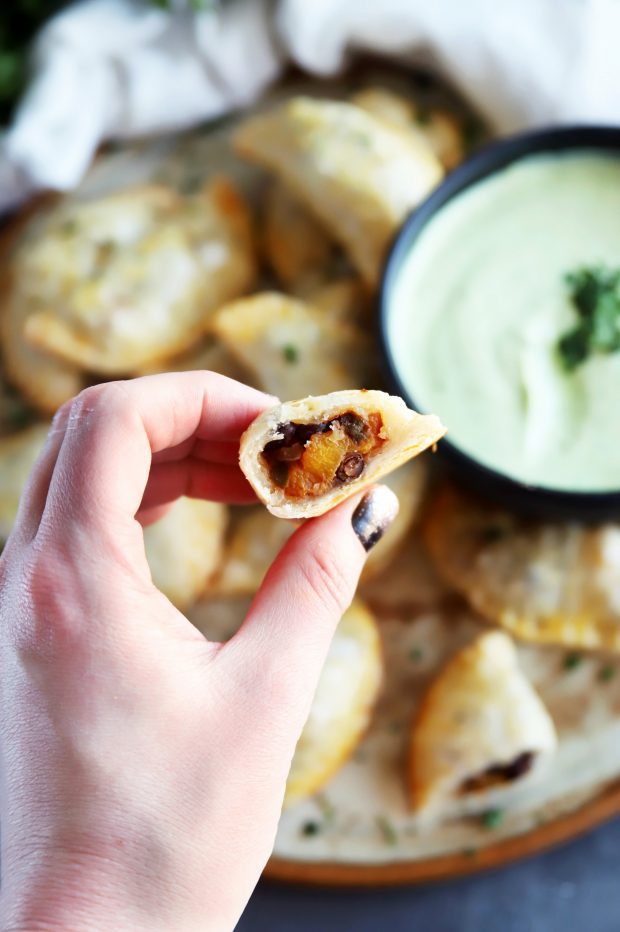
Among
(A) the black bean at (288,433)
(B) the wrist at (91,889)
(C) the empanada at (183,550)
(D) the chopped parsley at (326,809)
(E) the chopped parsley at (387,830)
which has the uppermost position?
(A) the black bean at (288,433)

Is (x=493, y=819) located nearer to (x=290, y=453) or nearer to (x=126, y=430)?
(x=290, y=453)

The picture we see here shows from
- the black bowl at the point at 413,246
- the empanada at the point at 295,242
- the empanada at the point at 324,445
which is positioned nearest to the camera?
the empanada at the point at 324,445

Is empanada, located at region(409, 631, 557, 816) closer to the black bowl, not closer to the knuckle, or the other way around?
the black bowl

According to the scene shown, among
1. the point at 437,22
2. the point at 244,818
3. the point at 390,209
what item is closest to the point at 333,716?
the point at 244,818

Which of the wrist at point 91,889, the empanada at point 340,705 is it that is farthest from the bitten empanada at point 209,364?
the wrist at point 91,889

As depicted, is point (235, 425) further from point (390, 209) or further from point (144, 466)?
point (390, 209)

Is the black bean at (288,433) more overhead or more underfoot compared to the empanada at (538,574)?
more overhead

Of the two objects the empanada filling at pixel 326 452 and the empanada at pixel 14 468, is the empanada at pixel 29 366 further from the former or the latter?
the empanada filling at pixel 326 452
